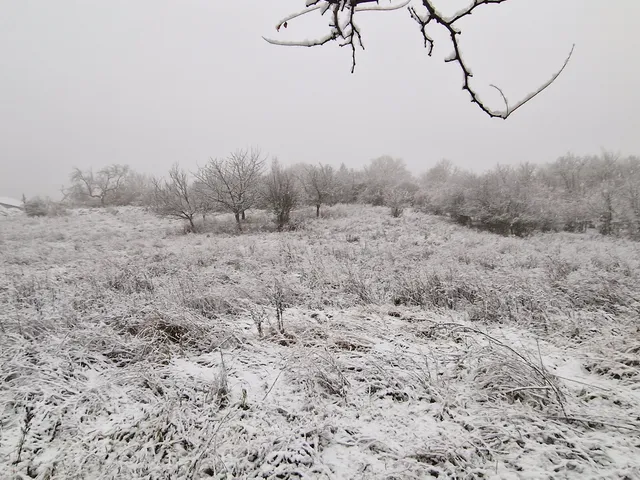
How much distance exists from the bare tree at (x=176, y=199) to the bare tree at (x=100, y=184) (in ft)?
65.0

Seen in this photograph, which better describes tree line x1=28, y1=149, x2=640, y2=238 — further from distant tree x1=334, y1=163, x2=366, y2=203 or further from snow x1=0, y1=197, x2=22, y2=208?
snow x1=0, y1=197, x2=22, y2=208

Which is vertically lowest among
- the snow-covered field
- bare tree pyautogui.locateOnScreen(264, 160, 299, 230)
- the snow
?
the snow-covered field

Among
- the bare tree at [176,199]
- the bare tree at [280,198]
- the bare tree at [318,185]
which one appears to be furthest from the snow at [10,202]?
the bare tree at [318,185]

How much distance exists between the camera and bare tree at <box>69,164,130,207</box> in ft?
111

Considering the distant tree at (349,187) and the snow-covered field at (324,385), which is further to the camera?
the distant tree at (349,187)

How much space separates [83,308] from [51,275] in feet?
14.6

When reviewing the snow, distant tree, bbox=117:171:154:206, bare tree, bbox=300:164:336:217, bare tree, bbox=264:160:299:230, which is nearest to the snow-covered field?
bare tree, bbox=264:160:299:230

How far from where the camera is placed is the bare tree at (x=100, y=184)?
34.0 m

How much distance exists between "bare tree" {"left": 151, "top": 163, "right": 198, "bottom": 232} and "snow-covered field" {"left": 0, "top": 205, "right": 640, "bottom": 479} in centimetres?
1488

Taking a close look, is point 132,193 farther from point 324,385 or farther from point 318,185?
point 324,385

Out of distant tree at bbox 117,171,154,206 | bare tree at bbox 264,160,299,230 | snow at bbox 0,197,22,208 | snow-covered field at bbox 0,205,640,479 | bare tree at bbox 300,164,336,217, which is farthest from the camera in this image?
distant tree at bbox 117,171,154,206

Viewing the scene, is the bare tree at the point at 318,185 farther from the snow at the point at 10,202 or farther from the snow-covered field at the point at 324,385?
the snow at the point at 10,202

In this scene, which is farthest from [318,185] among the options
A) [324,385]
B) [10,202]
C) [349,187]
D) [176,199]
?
[10,202]

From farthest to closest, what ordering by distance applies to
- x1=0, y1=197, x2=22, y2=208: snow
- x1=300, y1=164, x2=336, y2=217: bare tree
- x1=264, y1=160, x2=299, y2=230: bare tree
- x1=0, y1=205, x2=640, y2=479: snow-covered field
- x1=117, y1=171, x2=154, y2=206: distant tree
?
1. x1=117, y1=171, x2=154, y2=206: distant tree
2. x1=0, y1=197, x2=22, y2=208: snow
3. x1=300, y1=164, x2=336, y2=217: bare tree
4. x1=264, y1=160, x2=299, y2=230: bare tree
5. x1=0, y1=205, x2=640, y2=479: snow-covered field
